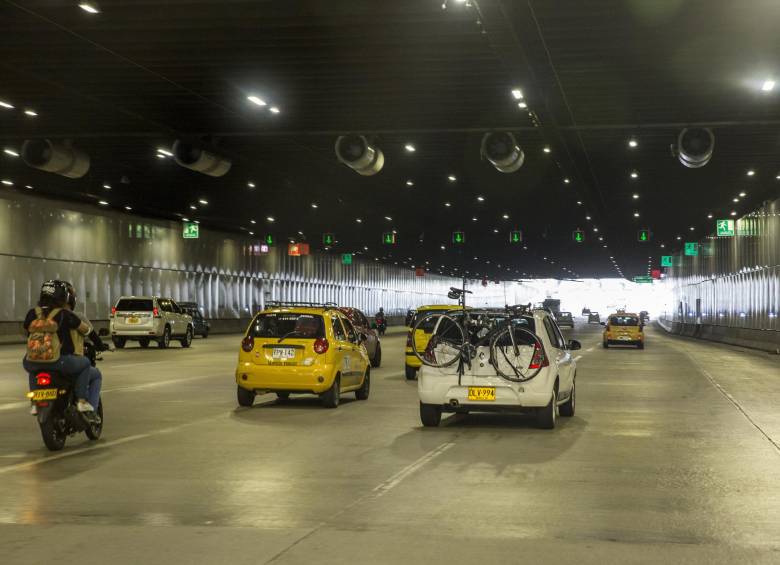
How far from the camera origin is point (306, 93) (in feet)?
74.3

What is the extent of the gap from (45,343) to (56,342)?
0.38 ft

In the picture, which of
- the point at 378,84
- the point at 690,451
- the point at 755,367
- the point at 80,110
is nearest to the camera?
the point at 690,451

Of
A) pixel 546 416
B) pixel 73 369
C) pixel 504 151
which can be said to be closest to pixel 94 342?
pixel 73 369

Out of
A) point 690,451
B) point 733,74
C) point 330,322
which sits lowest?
point 690,451

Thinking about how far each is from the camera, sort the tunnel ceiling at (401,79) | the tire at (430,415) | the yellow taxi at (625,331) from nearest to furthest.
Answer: the tire at (430,415) < the tunnel ceiling at (401,79) < the yellow taxi at (625,331)

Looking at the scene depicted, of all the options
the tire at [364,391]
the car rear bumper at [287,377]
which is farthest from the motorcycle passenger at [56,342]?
the tire at [364,391]

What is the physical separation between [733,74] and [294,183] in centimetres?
2321

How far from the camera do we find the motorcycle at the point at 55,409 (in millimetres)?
12443

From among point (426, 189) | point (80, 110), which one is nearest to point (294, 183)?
point (426, 189)

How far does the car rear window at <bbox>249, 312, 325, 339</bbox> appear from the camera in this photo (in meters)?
18.4

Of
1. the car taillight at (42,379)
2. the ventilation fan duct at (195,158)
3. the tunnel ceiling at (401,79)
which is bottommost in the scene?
the car taillight at (42,379)

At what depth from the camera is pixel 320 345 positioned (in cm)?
1814

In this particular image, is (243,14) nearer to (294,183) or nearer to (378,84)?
(378,84)

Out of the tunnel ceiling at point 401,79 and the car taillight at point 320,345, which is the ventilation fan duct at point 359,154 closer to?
the tunnel ceiling at point 401,79
